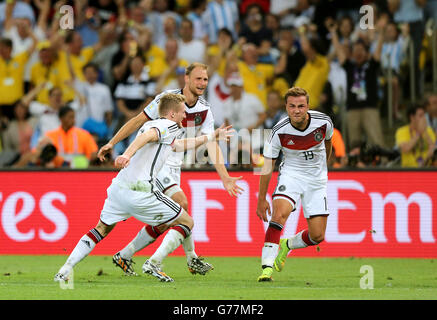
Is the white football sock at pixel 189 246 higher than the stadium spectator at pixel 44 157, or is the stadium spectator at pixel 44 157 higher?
the stadium spectator at pixel 44 157

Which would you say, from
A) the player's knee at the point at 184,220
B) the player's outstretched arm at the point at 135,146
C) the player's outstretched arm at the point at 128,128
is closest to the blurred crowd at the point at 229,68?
the player's outstretched arm at the point at 128,128

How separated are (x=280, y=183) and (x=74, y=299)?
3419mm

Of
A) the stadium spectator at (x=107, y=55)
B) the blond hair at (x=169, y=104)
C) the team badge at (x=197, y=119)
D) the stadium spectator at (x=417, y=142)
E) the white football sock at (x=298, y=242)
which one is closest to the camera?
the blond hair at (x=169, y=104)

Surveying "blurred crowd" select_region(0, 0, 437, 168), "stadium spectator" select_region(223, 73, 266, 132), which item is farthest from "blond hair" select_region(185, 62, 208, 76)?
"stadium spectator" select_region(223, 73, 266, 132)

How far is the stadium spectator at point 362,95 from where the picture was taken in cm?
1547

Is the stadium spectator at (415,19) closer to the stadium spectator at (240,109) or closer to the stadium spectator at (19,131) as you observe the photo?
the stadium spectator at (240,109)

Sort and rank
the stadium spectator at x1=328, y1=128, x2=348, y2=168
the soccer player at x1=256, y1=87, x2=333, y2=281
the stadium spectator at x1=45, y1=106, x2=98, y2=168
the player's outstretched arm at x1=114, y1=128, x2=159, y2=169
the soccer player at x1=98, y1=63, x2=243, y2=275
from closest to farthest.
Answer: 1. the player's outstretched arm at x1=114, y1=128, x2=159, y2=169
2. the soccer player at x1=256, y1=87, x2=333, y2=281
3. the soccer player at x1=98, y1=63, x2=243, y2=275
4. the stadium spectator at x1=328, y1=128, x2=348, y2=168
5. the stadium spectator at x1=45, y1=106, x2=98, y2=168

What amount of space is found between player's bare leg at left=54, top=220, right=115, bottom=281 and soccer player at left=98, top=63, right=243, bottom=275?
2.43 ft

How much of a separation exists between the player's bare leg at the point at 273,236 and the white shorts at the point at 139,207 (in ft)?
3.88

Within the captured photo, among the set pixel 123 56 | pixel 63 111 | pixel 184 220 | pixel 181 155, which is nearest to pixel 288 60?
pixel 123 56

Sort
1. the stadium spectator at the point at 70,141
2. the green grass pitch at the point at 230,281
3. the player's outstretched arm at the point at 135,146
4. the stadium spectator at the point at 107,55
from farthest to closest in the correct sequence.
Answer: the stadium spectator at the point at 107,55 → the stadium spectator at the point at 70,141 → the player's outstretched arm at the point at 135,146 → the green grass pitch at the point at 230,281

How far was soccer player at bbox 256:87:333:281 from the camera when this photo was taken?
32.2 feet

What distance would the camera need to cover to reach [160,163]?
30.0 feet

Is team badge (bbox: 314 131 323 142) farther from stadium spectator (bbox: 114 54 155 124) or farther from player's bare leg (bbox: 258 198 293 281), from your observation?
stadium spectator (bbox: 114 54 155 124)
